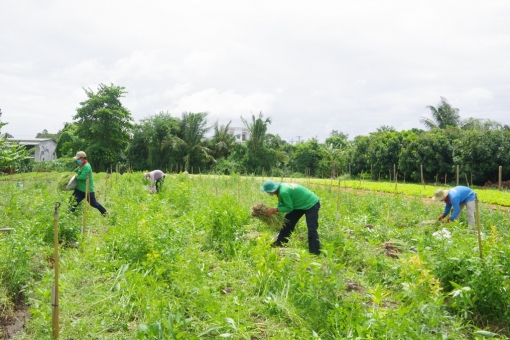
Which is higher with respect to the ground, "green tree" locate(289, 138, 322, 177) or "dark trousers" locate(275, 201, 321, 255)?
"green tree" locate(289, 138, 322, 177)

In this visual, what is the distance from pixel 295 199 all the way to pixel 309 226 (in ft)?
1.38

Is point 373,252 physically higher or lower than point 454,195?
lower

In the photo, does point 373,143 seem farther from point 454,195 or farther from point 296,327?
point 296,327

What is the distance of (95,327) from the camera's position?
3.28 metres

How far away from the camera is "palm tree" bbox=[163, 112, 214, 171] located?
104ft

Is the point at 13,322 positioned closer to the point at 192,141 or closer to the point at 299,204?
the point at 299,204

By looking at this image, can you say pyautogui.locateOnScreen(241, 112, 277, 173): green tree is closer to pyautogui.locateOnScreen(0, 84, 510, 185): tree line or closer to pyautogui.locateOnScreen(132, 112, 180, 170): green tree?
pyautogui.locateOnScreen(0, 84, 510, 185): tree line

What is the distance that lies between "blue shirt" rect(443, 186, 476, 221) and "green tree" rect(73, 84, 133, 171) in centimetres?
2753

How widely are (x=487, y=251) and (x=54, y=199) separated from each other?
252 inches

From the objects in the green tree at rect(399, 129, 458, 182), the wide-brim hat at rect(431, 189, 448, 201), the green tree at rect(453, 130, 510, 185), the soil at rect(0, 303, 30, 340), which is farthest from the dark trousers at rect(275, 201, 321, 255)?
the green tree at rect(399, 129, 458, 182)

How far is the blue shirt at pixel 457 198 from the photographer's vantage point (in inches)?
263

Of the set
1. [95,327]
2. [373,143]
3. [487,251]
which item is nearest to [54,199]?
[95,327]

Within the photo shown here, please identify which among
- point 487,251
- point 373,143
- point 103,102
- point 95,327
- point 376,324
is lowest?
point 95,327

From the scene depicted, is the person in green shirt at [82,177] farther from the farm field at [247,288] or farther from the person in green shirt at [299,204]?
the person in green shirt at [299,204]
